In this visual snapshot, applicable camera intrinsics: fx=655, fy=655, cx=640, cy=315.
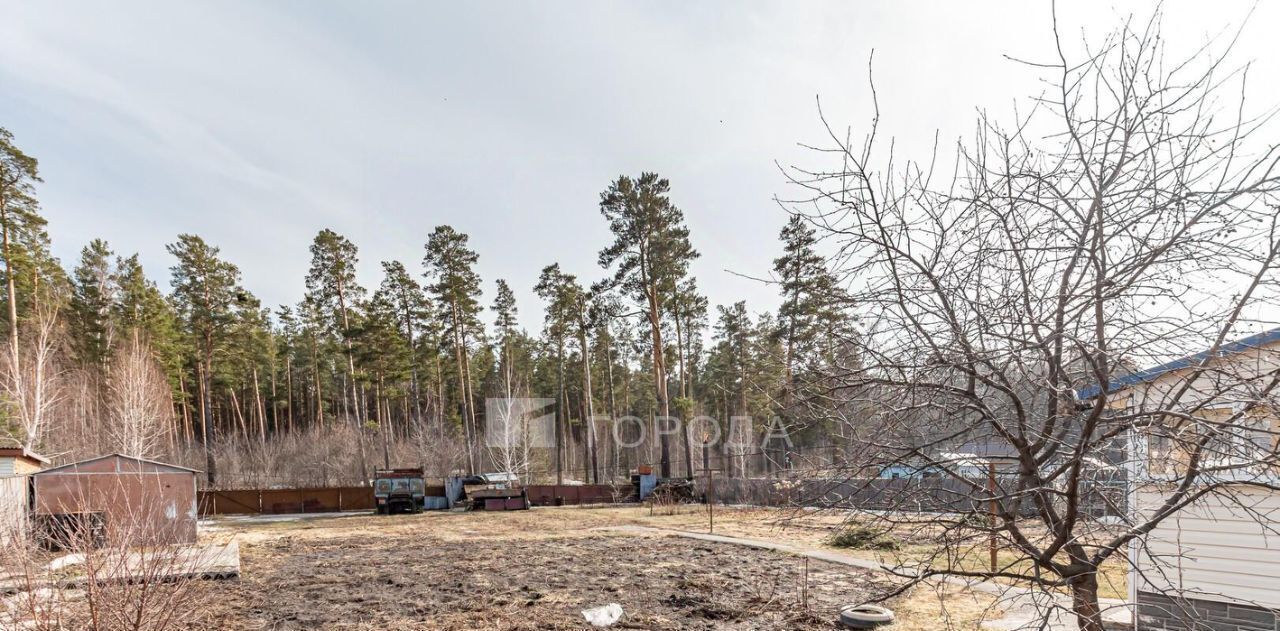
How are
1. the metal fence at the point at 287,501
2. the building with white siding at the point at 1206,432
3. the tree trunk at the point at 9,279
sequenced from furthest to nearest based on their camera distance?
1. the metal fence at the point at 287,501
2. the tree trunk at the point at 9,279
3. the building with white siding at the point at 1206,432

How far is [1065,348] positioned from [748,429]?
34844mm

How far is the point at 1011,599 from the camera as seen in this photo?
2693mm

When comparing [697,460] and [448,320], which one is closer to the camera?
[448,320]

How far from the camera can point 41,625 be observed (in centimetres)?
409

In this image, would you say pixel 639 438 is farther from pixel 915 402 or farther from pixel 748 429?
pixel 915 402

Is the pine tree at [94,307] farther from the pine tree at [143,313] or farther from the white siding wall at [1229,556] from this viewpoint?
the white siding wall at [1229,556]

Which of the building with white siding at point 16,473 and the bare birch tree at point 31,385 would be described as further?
the bare birch tree at point 31,385

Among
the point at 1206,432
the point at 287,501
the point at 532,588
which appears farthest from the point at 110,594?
the point at 287,501

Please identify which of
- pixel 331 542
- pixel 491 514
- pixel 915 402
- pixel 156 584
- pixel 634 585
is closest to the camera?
pixel 915 402

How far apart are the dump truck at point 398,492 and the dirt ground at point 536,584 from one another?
8054 millimetres

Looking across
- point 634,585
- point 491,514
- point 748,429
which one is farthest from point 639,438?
point 634,585

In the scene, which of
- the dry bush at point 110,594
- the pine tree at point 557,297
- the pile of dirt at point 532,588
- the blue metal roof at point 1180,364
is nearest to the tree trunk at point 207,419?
the pine tree at point 557,297

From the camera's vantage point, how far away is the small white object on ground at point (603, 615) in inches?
312

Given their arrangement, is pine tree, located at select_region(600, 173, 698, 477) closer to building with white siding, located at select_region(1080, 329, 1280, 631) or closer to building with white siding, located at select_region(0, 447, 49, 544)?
building with white siding, located at select_region(0, 447, 49, 544)
